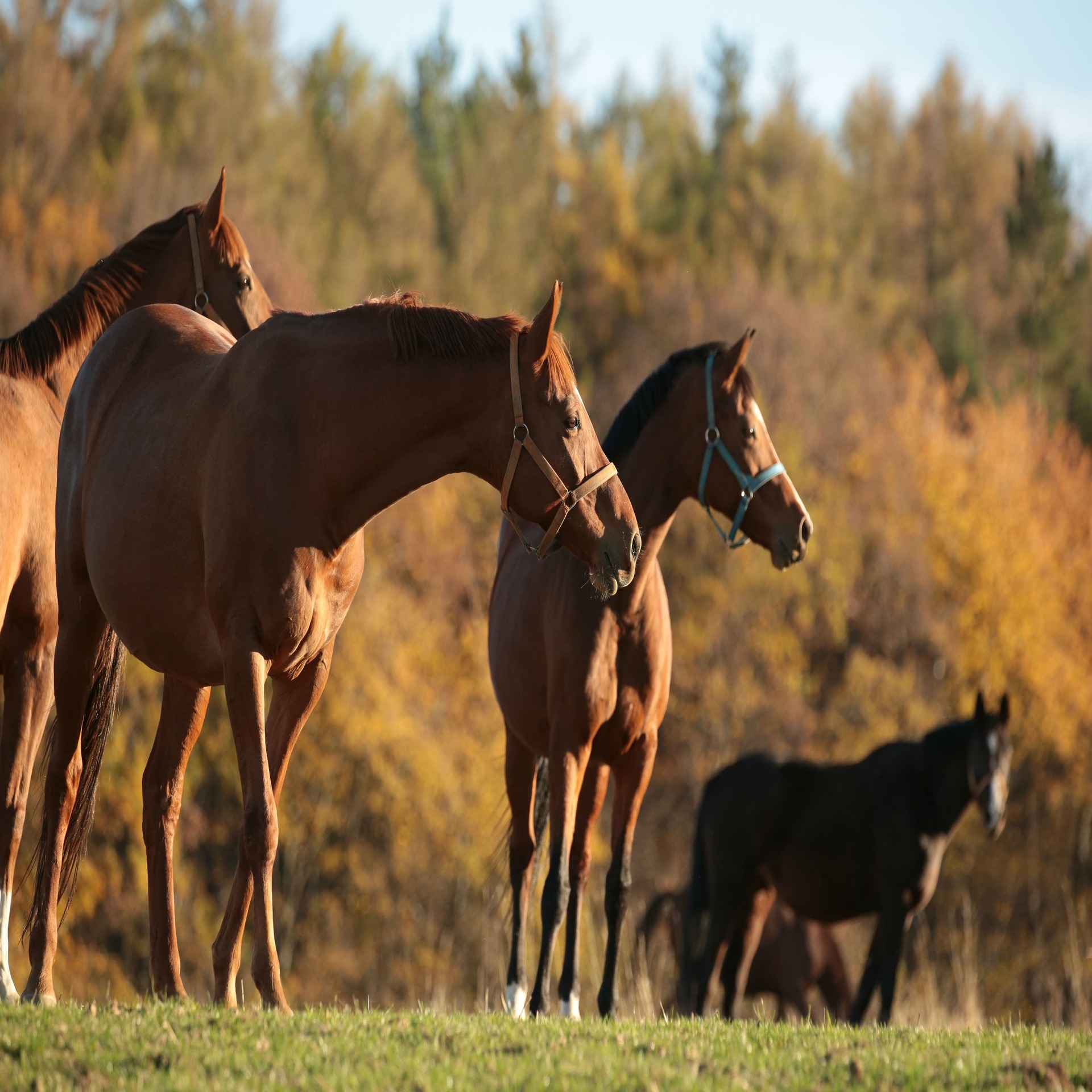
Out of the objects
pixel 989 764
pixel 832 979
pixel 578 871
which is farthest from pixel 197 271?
pixel 832 979

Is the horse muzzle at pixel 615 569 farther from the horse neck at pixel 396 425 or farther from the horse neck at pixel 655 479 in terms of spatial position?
the horse neck at pixel 655 479

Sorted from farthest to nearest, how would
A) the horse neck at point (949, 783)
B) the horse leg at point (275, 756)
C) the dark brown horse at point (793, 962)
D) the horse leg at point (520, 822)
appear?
the dark brown horse at point (793, 962), the horse neck at point (949, 783), the horse leg at point (520, 822), the horse leg at point (275, 756)

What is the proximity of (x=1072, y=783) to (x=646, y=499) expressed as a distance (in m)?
24.6

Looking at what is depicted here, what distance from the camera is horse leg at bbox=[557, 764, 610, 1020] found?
19.7ft

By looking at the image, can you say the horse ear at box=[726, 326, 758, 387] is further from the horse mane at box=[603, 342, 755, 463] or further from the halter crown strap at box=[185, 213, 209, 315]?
the halter crown strap at box=[185, 213, 209, 315]

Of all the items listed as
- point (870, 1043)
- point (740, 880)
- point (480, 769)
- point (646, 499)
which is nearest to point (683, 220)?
point (480, 769)

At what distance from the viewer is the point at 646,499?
6477 mm

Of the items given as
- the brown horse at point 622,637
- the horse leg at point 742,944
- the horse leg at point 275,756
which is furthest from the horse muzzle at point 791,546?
the horse leg at point 742,944

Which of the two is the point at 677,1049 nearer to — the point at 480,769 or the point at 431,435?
the point at 431,435

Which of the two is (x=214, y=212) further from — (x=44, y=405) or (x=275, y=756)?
(x=275, y=756)

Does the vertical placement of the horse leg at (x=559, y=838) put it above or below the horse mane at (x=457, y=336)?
below

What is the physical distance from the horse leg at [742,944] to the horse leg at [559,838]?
5.41m

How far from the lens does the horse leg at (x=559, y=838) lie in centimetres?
590

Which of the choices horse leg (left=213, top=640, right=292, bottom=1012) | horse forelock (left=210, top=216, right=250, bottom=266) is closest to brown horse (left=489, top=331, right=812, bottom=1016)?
horse leg (left=213, top=640, right=292, bottom=1012)
